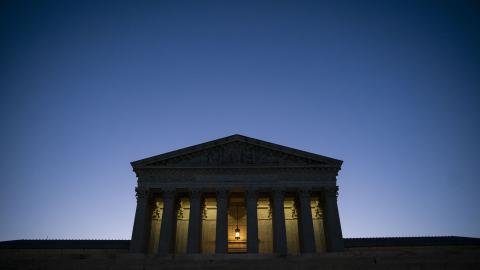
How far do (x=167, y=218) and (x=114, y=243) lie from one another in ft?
32.2

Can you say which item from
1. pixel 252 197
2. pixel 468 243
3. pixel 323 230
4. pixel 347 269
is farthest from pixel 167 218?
pixel 468 243

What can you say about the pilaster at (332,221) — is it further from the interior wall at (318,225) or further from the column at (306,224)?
the interior wall at (318,225)

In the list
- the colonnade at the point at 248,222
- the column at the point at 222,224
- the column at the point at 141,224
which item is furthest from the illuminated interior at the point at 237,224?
the column at the point at 222,224

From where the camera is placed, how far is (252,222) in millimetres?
34000

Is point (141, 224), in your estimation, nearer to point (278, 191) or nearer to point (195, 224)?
point (195, 224)

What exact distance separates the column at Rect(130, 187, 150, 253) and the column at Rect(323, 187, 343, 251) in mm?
17541

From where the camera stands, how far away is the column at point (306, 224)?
1298 inches

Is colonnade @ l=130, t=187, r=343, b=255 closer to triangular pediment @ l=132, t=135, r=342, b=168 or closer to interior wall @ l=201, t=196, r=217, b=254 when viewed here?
triangular pediment @ l=132, t=135, r=342, b=168

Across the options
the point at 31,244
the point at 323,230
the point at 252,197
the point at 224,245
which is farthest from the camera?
the point at 31,244

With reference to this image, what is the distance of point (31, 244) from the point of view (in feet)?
134

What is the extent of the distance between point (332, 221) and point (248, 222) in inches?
315

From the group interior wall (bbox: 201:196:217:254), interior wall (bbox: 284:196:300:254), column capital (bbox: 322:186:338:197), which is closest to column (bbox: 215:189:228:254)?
interior wall (bbox: 201:196:217:254)

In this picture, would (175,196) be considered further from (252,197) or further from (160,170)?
(252,197)

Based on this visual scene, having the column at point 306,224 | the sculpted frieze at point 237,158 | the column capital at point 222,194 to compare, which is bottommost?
the column at point 306,224
